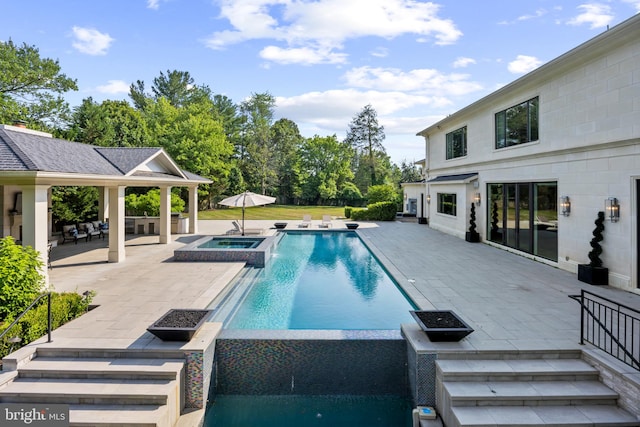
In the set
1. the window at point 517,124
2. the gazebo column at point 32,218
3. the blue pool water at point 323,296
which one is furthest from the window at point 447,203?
the gazebo column at point 32,218

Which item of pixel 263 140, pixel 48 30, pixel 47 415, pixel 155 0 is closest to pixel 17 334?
pixel 47 415

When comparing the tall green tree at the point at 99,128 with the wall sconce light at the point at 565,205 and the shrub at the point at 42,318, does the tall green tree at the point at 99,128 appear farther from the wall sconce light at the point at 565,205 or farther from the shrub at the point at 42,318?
the wall sconce light at the point at 565,205

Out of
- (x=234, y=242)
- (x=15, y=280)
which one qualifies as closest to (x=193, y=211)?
(x=234, y=242)

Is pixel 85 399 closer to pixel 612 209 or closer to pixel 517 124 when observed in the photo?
pixel 612 209

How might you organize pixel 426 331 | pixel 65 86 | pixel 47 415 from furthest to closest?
pixel 65 86
pixel 426 331
pixel 47 415

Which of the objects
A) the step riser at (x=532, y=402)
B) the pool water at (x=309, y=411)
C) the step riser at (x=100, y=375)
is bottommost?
the pool water at (x=309, y=411)

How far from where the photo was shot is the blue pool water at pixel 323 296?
8.04 meters

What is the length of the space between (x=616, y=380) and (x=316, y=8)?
14.8 m

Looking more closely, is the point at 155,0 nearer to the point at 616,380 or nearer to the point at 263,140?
the point at 616,380

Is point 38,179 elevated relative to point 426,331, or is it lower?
elevated

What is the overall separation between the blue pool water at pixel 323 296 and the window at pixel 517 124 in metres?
7.18

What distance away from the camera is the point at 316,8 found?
1478 centimetres

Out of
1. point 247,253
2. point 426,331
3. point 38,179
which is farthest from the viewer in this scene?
point 247,253

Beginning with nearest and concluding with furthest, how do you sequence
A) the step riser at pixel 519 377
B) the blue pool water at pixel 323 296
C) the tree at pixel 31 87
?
the step riser at pixel 519 377, the blue pool water at pixel 323 296, the tree at pixel 31 87
